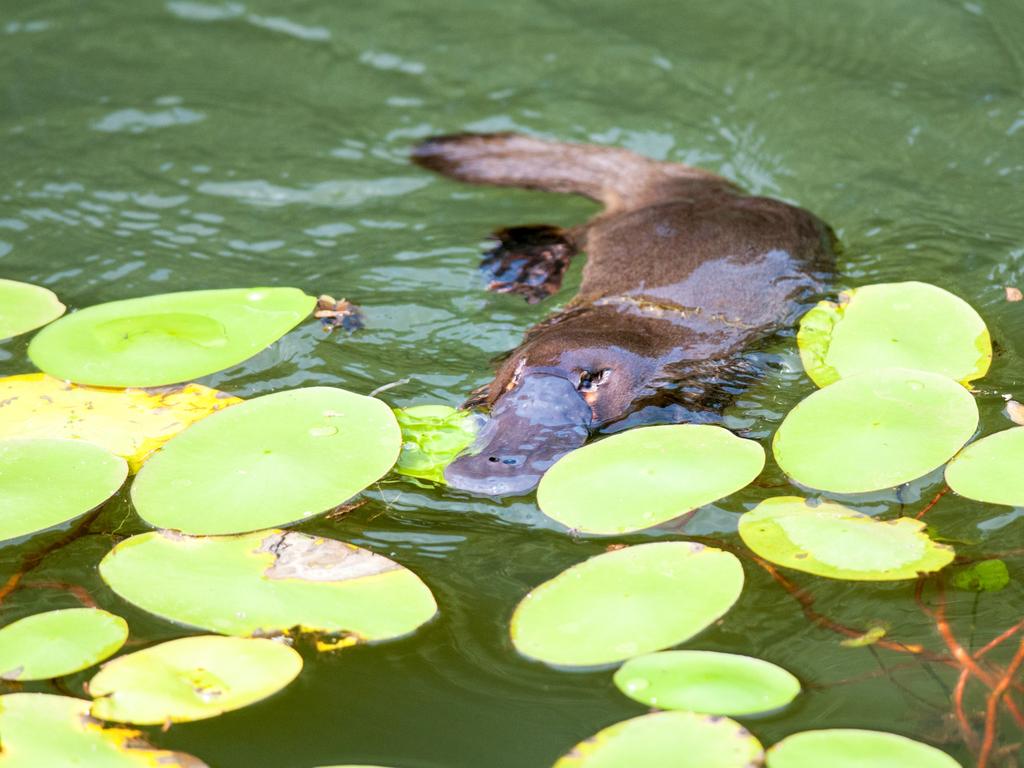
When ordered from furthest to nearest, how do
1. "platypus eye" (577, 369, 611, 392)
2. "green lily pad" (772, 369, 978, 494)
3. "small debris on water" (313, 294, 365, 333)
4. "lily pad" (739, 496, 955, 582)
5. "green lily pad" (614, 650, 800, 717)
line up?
"small debris on water" (313, 294, 365, 333)
"platypus eye" (577, 369, 611, 392)
"green lily pad" (772, 369, 978, 494)
"lily pad" (739, 496, 955, 582)
"green lily pad" (614, 650, 800, 717)

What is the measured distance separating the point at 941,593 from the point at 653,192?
191 centimetres

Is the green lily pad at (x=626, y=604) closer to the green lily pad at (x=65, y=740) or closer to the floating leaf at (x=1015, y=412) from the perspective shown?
the green lily pad at (x=65, y=740)

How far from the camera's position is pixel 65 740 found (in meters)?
1.50

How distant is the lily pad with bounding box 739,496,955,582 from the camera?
1.81 metres

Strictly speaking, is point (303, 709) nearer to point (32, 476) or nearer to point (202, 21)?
point (32, 476)

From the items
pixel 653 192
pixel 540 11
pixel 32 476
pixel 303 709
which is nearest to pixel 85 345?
pixel 32 476

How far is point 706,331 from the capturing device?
2656mm

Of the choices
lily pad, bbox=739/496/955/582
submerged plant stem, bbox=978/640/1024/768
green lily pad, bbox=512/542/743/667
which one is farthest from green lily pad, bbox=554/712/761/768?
lily pad, bbox=739/496/955/582

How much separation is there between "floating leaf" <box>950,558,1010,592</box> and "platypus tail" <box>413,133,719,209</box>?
1.91 metres

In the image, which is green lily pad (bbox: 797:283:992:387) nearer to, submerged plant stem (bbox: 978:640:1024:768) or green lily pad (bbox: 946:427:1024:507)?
green lily pad (bbox: 946:427:1024:507)

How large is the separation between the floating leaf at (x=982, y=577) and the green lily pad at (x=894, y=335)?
0.56 meters

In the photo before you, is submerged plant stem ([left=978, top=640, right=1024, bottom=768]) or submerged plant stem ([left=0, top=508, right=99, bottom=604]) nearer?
submerged plant stem ([left=978, top=640, right=1024, bottom=768])

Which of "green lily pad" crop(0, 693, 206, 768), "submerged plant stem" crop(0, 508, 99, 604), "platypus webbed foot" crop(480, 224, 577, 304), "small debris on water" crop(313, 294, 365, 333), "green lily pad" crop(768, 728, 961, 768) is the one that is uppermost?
"platypus webbed foot" crop(480, 224, 577, 304)

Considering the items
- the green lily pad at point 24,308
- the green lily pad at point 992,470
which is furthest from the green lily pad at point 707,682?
the green lily pad at point 24,308
